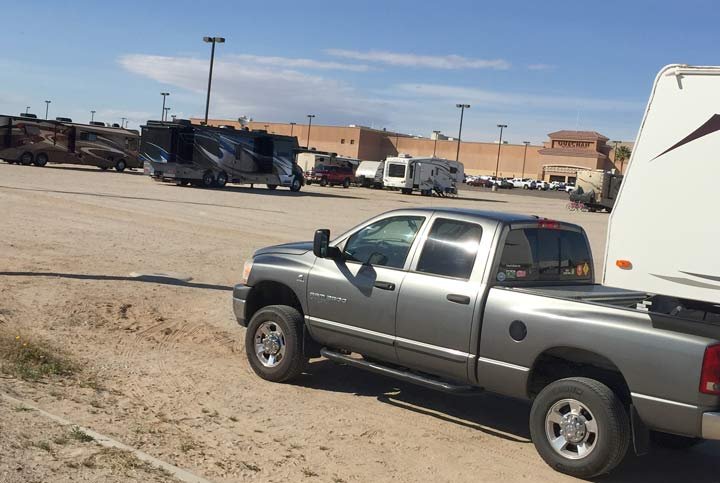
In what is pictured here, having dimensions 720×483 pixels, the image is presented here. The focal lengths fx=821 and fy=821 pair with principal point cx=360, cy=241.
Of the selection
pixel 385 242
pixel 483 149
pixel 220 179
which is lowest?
pixel 385 242

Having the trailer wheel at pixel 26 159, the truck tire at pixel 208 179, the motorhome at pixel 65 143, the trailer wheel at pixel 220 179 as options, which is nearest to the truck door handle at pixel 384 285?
the truck tire at pixel 208 179

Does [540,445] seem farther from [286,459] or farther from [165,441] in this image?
[165,441]

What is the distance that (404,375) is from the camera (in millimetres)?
6789

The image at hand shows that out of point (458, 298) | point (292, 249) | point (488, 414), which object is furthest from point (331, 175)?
point (458, 298)

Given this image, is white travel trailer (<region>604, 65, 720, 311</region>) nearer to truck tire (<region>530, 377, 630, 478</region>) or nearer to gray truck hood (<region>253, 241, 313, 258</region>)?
truck tire (<region>530, 377, 630, 478</region>)

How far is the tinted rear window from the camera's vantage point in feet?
21.7

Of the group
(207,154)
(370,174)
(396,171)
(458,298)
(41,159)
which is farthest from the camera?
(370,174)

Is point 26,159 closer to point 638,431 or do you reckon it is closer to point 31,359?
point 31,359

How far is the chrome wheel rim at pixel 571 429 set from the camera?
225 inches

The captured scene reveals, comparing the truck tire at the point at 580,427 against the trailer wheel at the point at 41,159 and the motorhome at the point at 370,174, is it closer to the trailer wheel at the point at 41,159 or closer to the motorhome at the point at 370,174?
the trailer wheel at the point at 41,159

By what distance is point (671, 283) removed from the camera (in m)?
5.39

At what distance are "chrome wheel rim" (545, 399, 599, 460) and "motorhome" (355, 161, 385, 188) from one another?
5681cm

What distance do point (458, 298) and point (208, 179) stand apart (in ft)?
117

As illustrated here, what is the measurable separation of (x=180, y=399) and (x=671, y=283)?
403 cm
